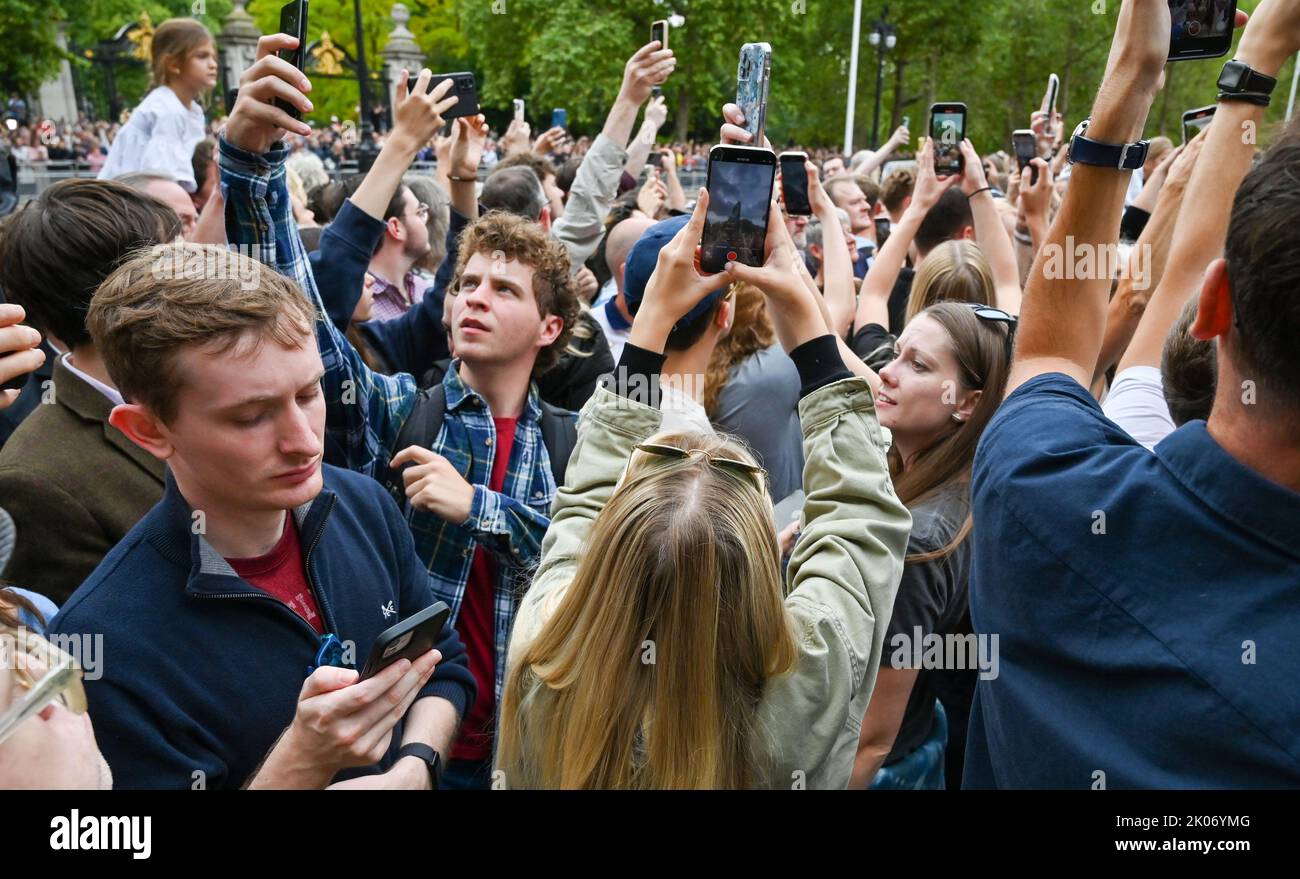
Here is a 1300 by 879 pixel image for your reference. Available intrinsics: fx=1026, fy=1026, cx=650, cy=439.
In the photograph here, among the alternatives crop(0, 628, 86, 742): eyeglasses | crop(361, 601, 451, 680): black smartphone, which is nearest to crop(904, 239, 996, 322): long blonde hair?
crop(361, 601, 451, 680): black smartphone

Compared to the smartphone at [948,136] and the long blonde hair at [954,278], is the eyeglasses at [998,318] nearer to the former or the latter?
the long blonde hair at [954,278]

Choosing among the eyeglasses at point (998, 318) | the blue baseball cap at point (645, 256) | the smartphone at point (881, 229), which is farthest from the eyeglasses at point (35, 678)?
the smartphone at point (881, 229)

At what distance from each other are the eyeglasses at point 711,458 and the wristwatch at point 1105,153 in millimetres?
793

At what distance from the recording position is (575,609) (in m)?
1.90

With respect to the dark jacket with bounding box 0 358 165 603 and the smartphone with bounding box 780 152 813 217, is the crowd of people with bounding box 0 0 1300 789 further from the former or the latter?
the smartphone with bounding box 780 152 813 217

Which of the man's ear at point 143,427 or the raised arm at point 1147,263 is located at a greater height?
the raised arm at point 1147,263

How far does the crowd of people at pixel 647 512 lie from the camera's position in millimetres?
1375

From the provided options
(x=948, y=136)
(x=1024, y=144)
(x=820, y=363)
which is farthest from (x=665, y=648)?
(x=1024, y=144)

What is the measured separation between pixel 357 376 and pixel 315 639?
1073 mm

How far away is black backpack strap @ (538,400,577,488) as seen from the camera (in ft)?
10.5

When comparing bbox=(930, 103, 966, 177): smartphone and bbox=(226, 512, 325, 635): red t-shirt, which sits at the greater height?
bbox=(930, 103, 966, 177): smartphone
